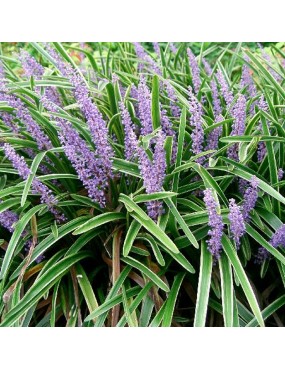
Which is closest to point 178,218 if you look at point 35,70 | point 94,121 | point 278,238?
point 278,238

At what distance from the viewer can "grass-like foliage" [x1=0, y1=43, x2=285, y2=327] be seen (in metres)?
2.61

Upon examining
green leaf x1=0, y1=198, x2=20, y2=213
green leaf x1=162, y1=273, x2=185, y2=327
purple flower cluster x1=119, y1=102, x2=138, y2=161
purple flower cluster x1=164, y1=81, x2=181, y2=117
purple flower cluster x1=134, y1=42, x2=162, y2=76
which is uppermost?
purple flower cluster x1=134, y1=42, x2=162, y2=76

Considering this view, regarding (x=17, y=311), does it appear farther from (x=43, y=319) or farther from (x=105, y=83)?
(x=105, y=83)

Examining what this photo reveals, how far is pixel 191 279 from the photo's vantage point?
293 centimetres

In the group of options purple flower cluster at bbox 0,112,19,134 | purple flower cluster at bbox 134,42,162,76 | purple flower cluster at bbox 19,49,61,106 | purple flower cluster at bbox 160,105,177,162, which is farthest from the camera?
purple flower cluster at bbox 134,42,162,76

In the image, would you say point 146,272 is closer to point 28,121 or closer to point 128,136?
point 128,136

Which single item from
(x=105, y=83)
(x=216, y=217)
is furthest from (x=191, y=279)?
(x=105, y=83)

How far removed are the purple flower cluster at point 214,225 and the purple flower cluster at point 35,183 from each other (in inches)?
34.8

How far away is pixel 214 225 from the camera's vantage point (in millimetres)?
2539

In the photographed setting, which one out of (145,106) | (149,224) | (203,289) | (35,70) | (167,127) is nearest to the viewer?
(203,289)

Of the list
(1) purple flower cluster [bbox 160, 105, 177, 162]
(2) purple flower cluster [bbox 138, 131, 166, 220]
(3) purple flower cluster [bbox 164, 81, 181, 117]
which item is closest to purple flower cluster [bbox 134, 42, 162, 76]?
(3) purple flower cluster [bbox 164, 81, 181, 117]

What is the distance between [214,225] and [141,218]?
375mm

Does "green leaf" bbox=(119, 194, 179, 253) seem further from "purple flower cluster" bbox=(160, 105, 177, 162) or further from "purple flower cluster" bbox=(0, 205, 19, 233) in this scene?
"purple flower cluster" bbox=(0, 205, 19, 233)

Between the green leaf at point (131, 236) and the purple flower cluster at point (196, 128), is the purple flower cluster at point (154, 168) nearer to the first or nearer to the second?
the green leaf at point (131, 236)
